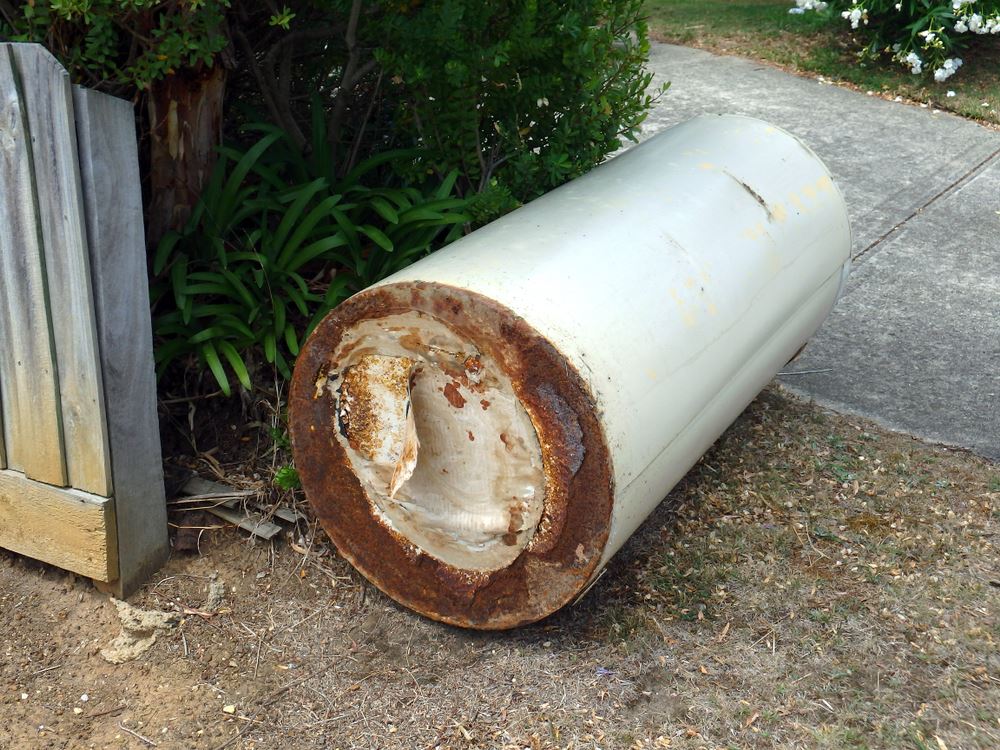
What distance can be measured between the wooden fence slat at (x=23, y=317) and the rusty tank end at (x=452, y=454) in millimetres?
598

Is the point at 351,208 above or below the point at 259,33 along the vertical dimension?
below

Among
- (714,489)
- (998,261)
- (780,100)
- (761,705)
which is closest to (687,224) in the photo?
(714,489)

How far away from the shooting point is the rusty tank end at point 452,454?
2.09 metres

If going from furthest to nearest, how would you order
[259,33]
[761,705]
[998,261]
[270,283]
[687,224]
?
→ [998,261] → [259,33] → [270,283] → [687,224] → [761,705]

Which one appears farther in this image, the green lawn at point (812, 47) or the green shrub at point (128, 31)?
the green lawn at point (812, 47)

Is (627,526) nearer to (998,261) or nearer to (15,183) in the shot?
(15,183)

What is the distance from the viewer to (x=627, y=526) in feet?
7.23

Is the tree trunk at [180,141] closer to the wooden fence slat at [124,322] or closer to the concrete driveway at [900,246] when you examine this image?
the wooden fence slat at [124,322]

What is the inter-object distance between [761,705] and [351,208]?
1.87 meters

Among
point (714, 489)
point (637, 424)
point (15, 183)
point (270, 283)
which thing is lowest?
point (714, 489)

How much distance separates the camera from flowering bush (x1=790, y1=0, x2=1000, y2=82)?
645cm

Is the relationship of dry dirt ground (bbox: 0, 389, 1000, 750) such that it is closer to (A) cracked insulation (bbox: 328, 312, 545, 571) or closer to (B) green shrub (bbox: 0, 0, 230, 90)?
(A) cracked insulation (bbox: 328, 312, 545, 571)

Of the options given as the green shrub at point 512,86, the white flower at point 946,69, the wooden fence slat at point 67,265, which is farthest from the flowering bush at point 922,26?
the wooden fence slat at point 67,265

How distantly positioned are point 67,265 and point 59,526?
700 mm
